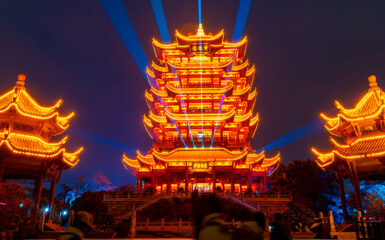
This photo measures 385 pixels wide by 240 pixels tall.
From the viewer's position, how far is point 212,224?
10.7 ft

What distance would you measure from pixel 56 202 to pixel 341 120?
3390cm

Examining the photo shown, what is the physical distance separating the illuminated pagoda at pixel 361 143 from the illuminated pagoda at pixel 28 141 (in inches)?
847

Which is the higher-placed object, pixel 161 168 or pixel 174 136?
pixel 174 136

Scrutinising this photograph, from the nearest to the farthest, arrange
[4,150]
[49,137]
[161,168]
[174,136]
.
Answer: [4,150], [49,137], [161,168], [174,136]

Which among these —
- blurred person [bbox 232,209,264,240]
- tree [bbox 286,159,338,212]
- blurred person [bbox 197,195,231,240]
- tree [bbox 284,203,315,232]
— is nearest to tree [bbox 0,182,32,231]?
blurred person [bbox 232,209,264,240]

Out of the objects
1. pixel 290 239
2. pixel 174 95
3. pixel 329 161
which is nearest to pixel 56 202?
pixel 174 95

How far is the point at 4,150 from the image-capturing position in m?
18.0

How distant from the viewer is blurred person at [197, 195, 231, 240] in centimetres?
320

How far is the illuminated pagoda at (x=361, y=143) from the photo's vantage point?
1941 cm

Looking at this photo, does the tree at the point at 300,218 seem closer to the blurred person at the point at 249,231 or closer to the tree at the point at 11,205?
the blurred person at the point at 249,231

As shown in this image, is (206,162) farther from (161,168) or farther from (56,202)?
(56,202)

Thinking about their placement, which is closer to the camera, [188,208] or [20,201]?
[20,201]

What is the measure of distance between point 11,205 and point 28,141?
979cm

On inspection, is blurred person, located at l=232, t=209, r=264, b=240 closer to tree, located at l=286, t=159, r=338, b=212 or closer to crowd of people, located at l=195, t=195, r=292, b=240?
crowd of people, located at l=195, t=195, r=292, b=240
